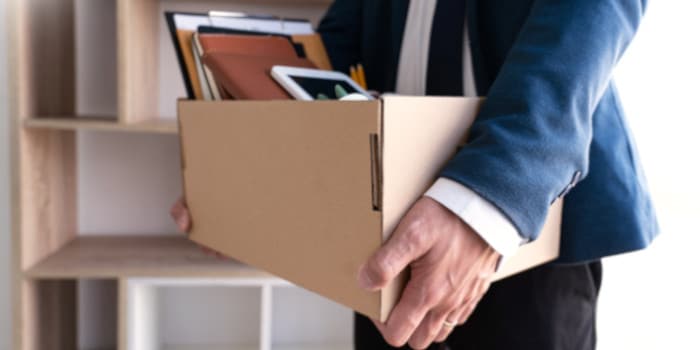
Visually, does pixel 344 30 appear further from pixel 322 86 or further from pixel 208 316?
pixel 208 316

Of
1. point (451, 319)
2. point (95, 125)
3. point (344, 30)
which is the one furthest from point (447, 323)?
point (95, 125)

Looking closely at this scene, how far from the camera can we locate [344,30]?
0.98 meters

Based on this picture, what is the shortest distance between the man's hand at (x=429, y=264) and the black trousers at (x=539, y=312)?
0.52 feet

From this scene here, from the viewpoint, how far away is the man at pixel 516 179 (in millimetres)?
494

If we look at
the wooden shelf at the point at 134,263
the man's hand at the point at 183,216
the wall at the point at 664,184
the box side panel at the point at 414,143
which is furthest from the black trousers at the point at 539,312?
the wall at the point at 664,184

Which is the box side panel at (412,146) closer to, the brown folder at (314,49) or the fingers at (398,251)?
the fingers at (398,251)

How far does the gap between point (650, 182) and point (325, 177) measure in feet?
4.19

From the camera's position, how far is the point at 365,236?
1.66 ft

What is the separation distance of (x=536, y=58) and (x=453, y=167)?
0.13m

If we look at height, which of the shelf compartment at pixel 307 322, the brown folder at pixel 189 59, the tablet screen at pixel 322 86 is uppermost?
the brown folder at pixel 189 59

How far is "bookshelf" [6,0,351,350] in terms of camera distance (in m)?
1.25

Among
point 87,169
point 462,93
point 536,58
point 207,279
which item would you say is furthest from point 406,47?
point 87,169

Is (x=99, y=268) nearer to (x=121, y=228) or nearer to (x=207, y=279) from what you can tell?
(x=207, y=279)

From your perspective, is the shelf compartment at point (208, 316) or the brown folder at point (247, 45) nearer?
the brown folder at point (247, 45)
